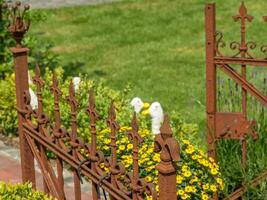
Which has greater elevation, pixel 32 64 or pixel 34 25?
pixel 34 25

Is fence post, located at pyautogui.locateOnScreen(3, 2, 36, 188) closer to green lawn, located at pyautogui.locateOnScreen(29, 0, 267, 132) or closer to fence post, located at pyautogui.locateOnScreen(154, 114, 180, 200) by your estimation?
fence post, located at pyautogui.locateOnScreen(154, 114, 180, 200)

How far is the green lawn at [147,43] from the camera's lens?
10.9 m

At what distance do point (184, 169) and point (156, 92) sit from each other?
213 inches

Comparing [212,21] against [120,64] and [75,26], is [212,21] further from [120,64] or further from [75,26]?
[75,26]

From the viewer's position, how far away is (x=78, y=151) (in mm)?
5090

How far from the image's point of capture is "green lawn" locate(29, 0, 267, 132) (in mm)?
10891

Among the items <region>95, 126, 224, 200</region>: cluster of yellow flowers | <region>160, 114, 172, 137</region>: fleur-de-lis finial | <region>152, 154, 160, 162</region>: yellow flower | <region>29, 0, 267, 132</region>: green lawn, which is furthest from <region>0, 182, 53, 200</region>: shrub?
<region>29, 0, 267, 132</region>: green lawn

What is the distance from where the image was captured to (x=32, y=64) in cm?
1027

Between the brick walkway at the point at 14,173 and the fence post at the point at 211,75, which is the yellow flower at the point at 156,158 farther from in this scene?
the brick walkway at the point at 14,173

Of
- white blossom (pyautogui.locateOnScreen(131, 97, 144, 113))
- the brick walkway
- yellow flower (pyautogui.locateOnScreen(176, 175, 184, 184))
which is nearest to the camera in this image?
yellow flower (pyautogui.locateOnScreen(176, 175, 184, 184))

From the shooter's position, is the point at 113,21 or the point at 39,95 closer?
the point at 39,95

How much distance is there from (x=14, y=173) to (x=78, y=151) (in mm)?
2598

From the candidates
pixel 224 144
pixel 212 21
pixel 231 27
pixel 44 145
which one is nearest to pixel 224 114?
pixel 224 144

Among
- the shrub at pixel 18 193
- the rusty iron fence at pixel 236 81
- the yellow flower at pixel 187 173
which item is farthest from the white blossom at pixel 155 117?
the shrub at pixel 18 193
